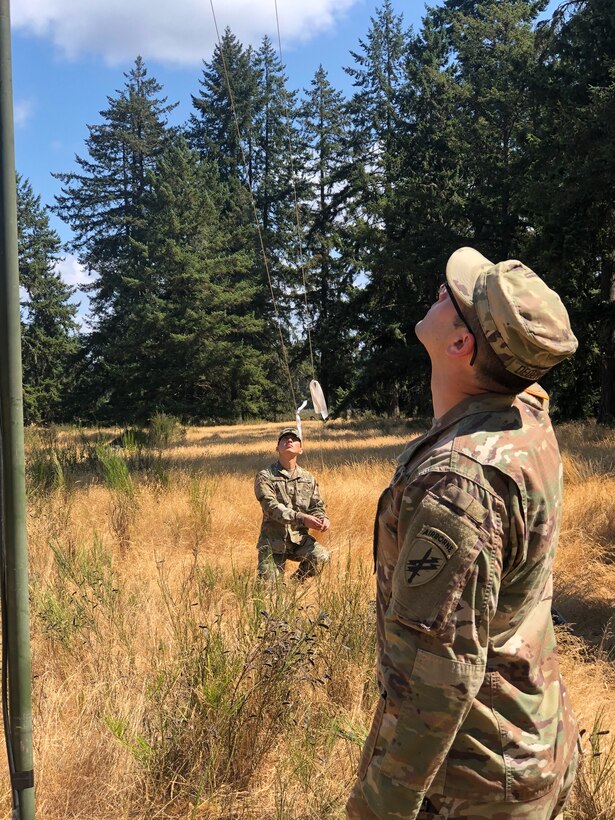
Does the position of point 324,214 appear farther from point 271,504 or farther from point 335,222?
point 271,504

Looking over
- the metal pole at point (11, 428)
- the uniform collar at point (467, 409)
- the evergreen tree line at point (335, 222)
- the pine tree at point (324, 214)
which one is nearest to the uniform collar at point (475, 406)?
A: the uniform collar at point (467, 409)

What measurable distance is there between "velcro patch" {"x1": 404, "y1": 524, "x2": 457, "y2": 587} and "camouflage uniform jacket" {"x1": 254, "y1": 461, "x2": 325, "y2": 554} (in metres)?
4.14

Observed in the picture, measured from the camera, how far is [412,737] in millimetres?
1200

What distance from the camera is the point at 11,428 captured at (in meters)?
1.97

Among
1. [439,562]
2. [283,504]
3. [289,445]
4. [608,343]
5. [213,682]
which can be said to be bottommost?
[213,682]

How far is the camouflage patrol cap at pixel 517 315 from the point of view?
129 cm

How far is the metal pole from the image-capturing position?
1957 millimetres

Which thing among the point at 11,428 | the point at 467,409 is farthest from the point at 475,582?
the point at 11,428

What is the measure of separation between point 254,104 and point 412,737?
45.9m

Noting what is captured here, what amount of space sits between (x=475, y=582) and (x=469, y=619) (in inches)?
2.4

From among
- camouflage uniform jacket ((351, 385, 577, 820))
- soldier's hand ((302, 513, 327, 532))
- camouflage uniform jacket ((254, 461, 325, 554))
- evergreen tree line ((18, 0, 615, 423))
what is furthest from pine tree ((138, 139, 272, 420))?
camouflage uniform jacket ((351, 385, 577, 820))

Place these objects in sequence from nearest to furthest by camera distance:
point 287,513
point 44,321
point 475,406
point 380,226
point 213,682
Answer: point 475,406
point 213,682
point 287,513
point 380,226
point 44,321

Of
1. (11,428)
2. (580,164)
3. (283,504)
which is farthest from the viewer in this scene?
(580,164)

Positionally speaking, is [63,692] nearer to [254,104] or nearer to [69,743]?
[69,743]
